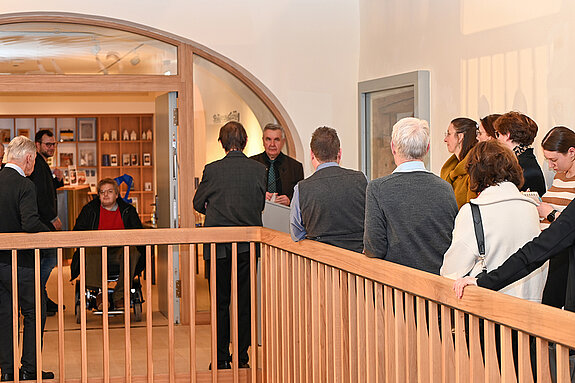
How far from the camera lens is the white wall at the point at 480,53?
174 inches

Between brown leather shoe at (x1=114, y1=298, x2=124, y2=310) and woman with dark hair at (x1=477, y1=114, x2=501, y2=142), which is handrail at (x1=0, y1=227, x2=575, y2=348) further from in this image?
brown leather shoe at (x1=114, y1=298, x2=124, y2=310)

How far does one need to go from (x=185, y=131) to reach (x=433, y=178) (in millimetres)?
3677

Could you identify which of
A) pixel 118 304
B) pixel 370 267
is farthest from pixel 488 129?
pixel 118 304

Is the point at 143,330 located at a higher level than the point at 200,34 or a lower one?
lower

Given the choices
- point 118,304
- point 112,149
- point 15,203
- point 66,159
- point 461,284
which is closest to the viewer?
point 461,284

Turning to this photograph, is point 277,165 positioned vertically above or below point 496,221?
above

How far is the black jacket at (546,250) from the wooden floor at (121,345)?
3321 millimetres

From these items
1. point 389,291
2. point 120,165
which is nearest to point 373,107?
point 389,291

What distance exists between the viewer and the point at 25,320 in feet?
16.6

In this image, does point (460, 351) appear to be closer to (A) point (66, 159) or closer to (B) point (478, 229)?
(B) point (478, 229)

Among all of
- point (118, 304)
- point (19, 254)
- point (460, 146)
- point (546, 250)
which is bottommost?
point (118, 304)

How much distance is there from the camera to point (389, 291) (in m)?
3.22

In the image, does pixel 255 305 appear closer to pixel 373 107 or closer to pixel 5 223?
pixel 5 223

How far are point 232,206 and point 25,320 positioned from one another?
56.8 inches
